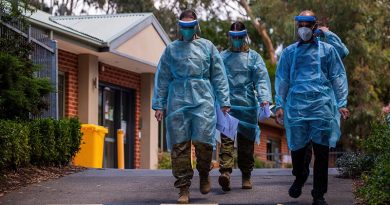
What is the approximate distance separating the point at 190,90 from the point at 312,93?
4.09 feet

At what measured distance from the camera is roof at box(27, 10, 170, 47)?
18438 mm

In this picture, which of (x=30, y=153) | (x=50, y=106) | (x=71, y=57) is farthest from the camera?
(x=71, y=57)

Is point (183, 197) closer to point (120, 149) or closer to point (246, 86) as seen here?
point (246, 86)

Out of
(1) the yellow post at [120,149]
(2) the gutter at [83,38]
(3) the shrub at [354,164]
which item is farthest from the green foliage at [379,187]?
(1) the yellow post at [120,149]

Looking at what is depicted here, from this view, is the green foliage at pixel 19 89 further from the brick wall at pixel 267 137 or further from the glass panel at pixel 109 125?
the brick wall at pixel 267 137

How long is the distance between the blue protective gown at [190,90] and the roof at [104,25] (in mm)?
8780

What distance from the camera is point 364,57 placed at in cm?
2822

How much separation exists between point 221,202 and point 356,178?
290 cm

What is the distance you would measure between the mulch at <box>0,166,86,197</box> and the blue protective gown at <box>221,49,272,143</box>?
278cm

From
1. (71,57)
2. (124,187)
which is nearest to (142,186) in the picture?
(124,187)

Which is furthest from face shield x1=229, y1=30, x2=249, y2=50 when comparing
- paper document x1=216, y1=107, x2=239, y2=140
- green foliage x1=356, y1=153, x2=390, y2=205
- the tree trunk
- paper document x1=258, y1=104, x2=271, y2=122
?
the tree trunk

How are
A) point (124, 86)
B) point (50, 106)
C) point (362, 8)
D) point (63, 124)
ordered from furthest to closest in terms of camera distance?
point (362, 8)
point (124, 86)
point (50, 106)
point (63, 124)

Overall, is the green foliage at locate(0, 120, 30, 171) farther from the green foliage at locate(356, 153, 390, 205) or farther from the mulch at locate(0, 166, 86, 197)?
the green foliage at locate(356, 153, 390, 205)

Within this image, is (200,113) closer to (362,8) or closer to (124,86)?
(124,86)
